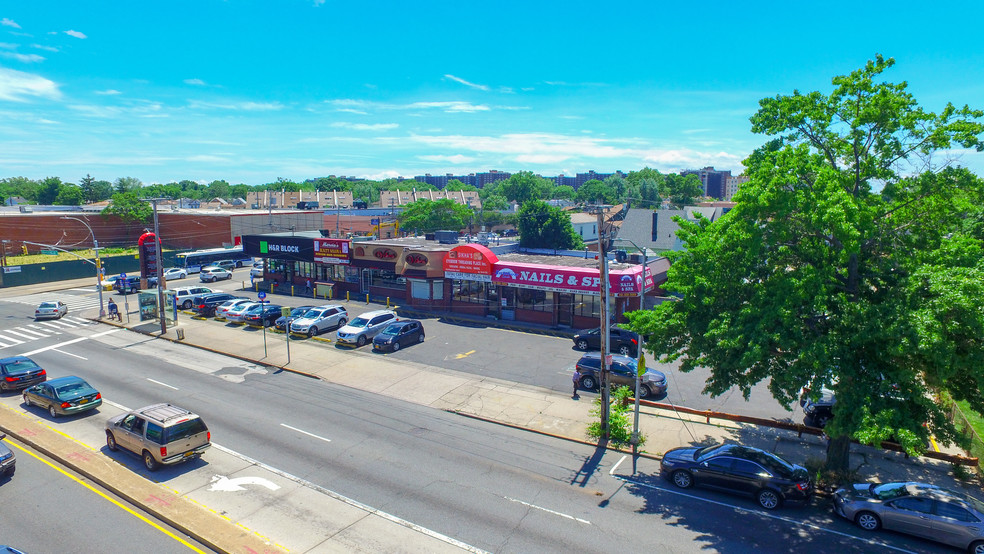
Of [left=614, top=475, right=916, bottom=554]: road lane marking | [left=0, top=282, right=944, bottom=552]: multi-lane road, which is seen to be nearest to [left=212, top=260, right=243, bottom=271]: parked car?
[left=0, top=282, right=944, bottom=552]: multi-lane road

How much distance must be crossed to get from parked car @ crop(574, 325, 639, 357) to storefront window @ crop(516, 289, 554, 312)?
639 centimetres

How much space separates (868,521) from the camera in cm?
1434

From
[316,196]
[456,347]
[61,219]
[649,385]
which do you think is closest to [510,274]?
[456,347]

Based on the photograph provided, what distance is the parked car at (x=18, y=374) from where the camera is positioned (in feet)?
82.5

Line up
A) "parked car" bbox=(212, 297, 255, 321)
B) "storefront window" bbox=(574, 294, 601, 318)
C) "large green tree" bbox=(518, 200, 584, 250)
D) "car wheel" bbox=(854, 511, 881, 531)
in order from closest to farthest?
"car wheel" bbox=(854, 511, 881, 531) → "storefront window" bbox=(574, 294, 601, 318) → "parked car" bbox=(212, 297, 255, 321) → "large green tree" bbox=(518, 200, 584, 250)

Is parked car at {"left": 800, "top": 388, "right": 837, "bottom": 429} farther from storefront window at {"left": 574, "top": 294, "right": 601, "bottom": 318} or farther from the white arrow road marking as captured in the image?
the white arrow road marking

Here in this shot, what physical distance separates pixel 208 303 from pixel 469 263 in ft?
69.4

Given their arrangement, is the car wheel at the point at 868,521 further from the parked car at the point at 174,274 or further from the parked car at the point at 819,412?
the parked car at the point at 174,274

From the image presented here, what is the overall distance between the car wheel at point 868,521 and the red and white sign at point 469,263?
93.3ft

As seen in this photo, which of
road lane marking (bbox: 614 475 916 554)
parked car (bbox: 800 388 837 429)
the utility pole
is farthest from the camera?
parked car (bbox: 800 388 837 429)

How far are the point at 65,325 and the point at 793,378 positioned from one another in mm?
48006

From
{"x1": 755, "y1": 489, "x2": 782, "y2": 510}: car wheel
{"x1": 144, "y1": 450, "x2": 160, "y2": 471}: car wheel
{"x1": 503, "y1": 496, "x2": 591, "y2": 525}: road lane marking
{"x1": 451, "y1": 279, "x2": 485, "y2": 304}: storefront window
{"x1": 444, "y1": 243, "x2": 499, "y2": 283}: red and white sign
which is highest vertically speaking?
{"x1": 444, "y1": 243, "x2": 499, "y2": 283}: red and white sign

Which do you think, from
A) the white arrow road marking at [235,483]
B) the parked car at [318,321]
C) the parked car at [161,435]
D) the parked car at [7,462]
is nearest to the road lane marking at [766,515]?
the white arrow road marking at [235,483]

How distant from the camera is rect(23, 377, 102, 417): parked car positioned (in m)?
21.7
